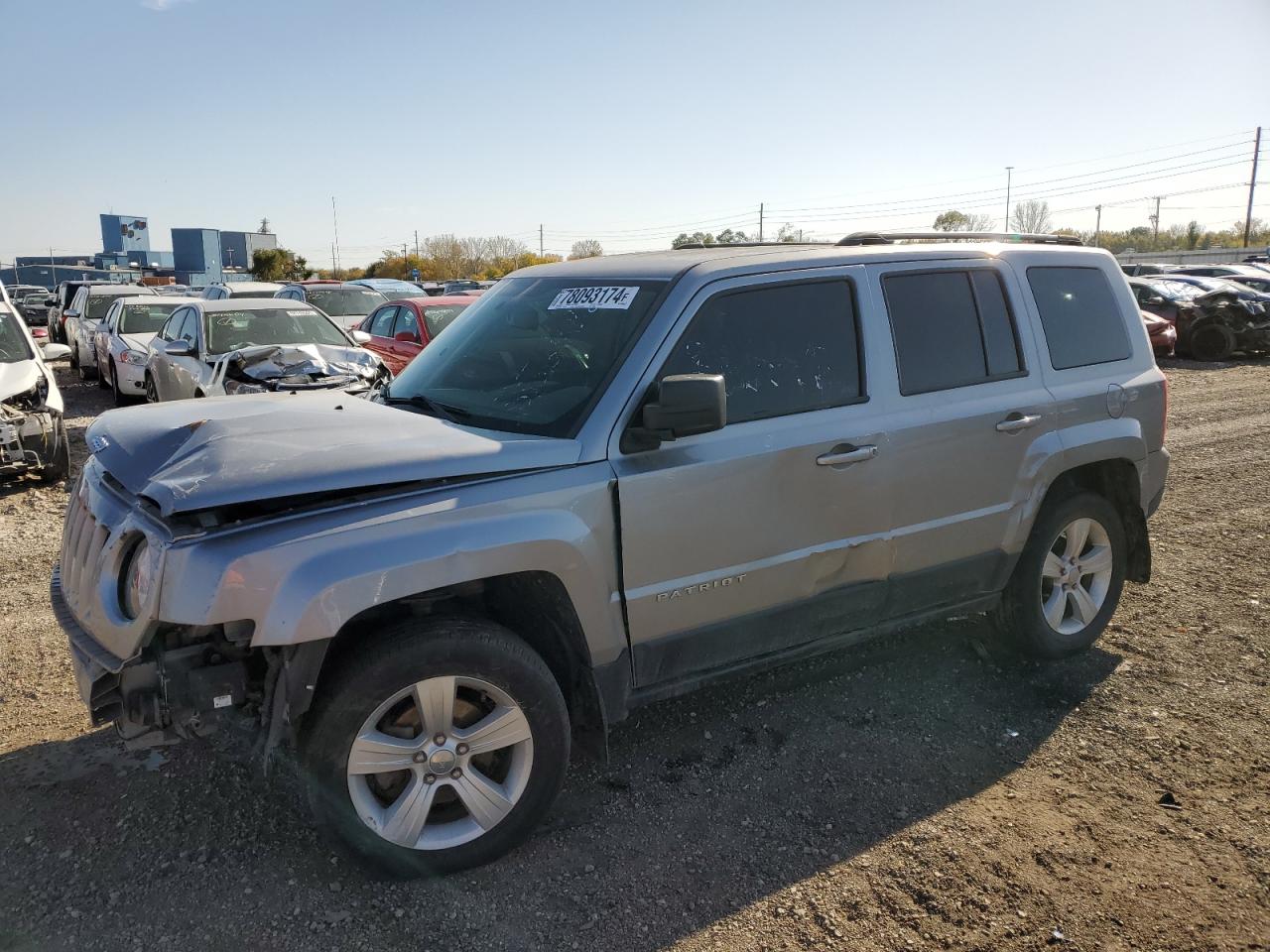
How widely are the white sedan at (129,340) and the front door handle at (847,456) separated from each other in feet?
39.4

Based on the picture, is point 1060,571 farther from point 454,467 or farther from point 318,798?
point 318,798

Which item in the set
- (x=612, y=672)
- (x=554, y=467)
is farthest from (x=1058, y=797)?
(x=554, y=467)

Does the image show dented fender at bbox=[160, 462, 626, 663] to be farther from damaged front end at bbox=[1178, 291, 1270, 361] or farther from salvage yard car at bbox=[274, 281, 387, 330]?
damaged front end at bbox=[1178, 291, 1270, 361]

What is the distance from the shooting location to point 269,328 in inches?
430

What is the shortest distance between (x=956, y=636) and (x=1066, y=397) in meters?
1.44

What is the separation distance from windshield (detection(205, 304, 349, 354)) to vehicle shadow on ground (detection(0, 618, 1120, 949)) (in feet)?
24.6

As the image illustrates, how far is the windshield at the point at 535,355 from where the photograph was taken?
3396mm

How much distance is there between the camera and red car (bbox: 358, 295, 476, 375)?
11742 mm

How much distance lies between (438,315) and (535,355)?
8672 millimetres

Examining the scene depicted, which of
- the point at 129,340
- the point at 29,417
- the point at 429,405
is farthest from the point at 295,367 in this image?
the point at 129,340

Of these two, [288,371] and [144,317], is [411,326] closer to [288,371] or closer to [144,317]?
[288,371]

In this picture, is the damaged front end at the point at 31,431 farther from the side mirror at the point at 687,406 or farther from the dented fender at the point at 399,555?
the side mirror at the point at 687,406

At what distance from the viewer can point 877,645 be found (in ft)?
16.3

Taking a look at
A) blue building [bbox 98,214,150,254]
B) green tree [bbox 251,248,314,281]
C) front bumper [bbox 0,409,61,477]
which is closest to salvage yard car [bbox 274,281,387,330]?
front bumper [bbox 0,409,61,477]
